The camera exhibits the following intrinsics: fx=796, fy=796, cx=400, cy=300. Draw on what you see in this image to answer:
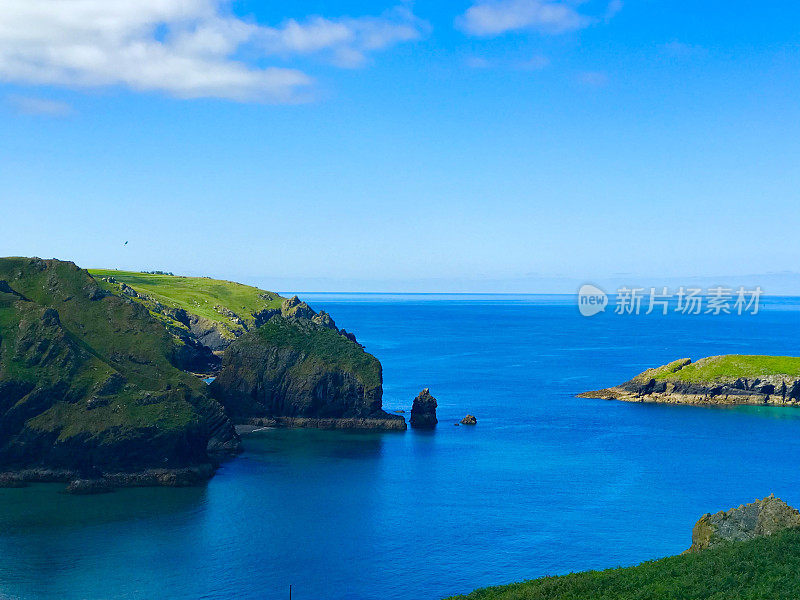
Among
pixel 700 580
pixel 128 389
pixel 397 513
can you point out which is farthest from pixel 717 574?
pixel 128 389

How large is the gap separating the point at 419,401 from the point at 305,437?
2413 cm

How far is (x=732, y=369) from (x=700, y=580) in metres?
141

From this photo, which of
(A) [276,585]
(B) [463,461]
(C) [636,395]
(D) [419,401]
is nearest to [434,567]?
(A) [276,585]

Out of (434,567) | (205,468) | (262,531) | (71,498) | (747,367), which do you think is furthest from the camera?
(747,367)

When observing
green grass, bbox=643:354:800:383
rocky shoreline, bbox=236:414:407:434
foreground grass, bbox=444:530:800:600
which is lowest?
rocky shoreline, bbox=236:414:407:434

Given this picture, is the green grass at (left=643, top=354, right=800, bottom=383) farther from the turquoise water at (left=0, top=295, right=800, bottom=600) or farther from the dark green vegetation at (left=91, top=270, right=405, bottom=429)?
the dark green vegetation at (left=91, top=270, right=405, bottom=429)

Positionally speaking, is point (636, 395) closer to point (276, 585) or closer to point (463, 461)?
point (463, 461)

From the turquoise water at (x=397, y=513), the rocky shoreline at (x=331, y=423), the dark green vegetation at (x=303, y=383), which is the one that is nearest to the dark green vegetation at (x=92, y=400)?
the turquoise water at (x=397, y=513)

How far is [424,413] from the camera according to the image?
154 meters

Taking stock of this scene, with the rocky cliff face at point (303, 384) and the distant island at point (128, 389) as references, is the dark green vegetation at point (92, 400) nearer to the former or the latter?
the distant island at point (128, 389)

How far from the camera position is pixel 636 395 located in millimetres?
186750

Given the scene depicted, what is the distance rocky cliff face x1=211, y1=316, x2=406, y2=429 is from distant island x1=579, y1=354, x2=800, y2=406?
210ft

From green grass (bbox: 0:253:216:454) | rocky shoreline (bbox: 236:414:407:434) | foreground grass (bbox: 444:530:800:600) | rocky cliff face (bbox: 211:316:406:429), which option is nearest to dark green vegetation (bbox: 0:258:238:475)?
green grass (bbox: 0:253:216:454)

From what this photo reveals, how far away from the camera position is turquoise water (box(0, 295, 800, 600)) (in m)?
77.6
